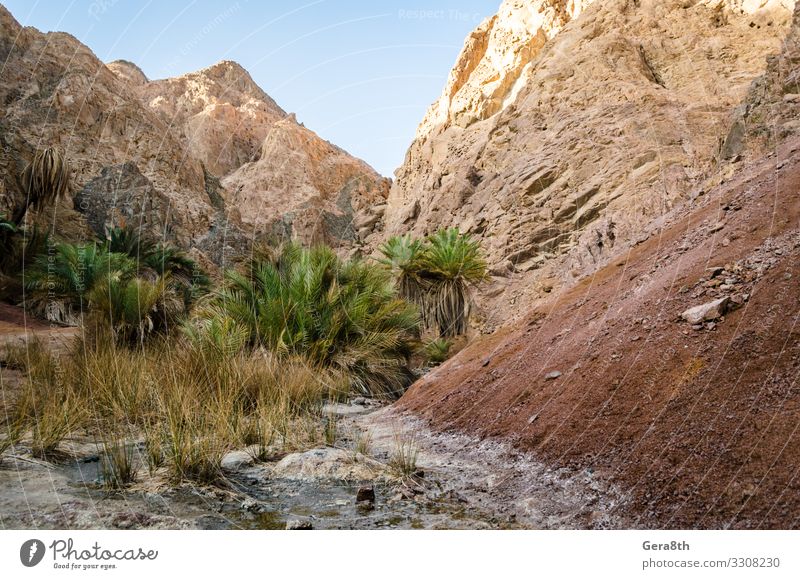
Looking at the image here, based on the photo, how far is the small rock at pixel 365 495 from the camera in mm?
3055

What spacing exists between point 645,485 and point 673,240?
205 inches

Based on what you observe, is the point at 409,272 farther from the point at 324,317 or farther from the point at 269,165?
the point at 269,165

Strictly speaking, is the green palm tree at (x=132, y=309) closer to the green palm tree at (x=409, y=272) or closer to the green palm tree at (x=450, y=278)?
the green palm tree at (x=409, y=272)

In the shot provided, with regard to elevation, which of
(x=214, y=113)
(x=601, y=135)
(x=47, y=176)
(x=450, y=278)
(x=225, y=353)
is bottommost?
(x=225, y=353)

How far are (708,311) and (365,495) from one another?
2.70 metres

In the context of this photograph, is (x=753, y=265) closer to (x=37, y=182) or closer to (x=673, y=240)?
(x=673, y=240)

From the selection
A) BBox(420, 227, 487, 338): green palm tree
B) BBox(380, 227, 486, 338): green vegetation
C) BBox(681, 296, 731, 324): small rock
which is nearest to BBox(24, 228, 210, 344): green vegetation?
BBox(681, 296, 731, 324): small rock

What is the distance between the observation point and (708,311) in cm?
350

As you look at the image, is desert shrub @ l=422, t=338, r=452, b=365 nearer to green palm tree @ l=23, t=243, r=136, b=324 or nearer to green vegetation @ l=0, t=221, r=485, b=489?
green vegetation @ l=0, t=221, r=485, b=489

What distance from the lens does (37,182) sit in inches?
723

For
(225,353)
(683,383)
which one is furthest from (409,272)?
(683,383)

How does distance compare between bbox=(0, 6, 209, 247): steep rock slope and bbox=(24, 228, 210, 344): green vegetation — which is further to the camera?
bbox=(0, 6, 209, 247): steep rock slope

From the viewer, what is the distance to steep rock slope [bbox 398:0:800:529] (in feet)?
7.32
